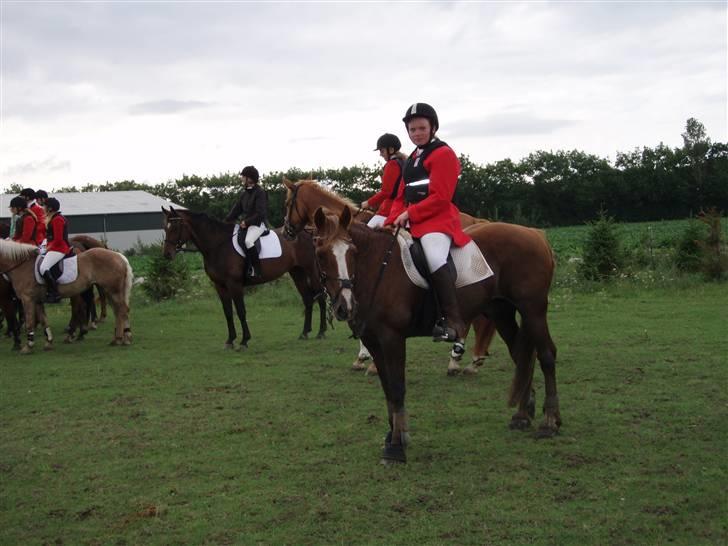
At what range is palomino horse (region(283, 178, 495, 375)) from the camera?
9.48 meters

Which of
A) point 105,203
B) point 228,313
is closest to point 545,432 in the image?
point 228,313

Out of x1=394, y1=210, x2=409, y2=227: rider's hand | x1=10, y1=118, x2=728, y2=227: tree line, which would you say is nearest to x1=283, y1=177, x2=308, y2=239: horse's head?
x1=394, y1=210, x2=409, y2=227: rider's hand

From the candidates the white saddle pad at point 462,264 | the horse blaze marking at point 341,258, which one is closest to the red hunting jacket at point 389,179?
the white saddle pad at point 462,264

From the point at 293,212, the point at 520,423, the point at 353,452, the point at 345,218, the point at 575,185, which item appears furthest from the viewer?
the point at 575,185

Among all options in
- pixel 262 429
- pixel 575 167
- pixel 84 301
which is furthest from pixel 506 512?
pixel 575 167

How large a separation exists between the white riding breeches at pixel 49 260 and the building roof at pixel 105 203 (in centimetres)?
4110

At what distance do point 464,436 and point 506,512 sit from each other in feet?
6.26

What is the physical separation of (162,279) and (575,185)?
1543 inches

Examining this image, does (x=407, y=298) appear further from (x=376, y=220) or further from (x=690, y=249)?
(x=690, y=249)

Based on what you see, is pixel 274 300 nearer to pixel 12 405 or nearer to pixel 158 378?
pixel 158 378

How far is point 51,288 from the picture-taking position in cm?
1320

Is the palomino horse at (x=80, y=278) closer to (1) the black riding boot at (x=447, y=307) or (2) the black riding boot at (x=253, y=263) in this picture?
(2) the black riding boot at (x=253, y=263)

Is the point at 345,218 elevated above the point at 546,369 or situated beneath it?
elevated above

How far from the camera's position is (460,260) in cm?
648
